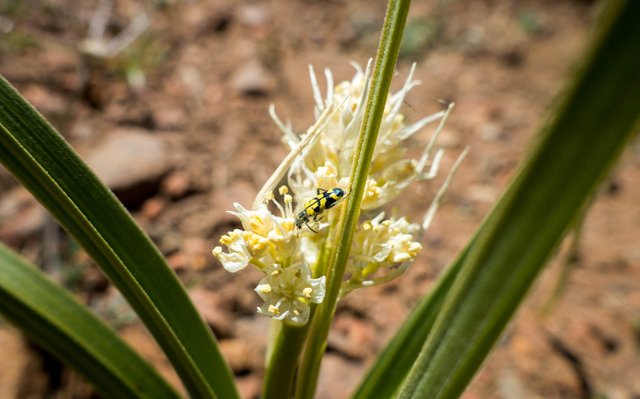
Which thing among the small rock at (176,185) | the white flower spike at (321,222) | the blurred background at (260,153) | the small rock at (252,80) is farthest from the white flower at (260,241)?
the small rock at (252,80)

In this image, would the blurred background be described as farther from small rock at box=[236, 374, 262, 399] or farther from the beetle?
the beetle

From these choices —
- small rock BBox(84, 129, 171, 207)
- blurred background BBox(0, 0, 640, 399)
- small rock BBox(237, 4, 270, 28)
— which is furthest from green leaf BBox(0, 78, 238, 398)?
→ small rock BBox(237, 4, 270, 28)

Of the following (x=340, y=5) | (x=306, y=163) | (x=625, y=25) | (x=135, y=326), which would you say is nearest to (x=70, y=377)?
(x=135, y=326)

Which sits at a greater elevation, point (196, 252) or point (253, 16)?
point (253, 16)

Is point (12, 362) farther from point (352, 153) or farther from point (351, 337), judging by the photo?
point (352, 153)

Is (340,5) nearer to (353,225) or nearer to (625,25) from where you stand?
(353,225)

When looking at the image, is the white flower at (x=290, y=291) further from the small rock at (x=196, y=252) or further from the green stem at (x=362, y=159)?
the small rock at (x=196, y=252)

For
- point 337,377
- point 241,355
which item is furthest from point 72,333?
point 337,377
